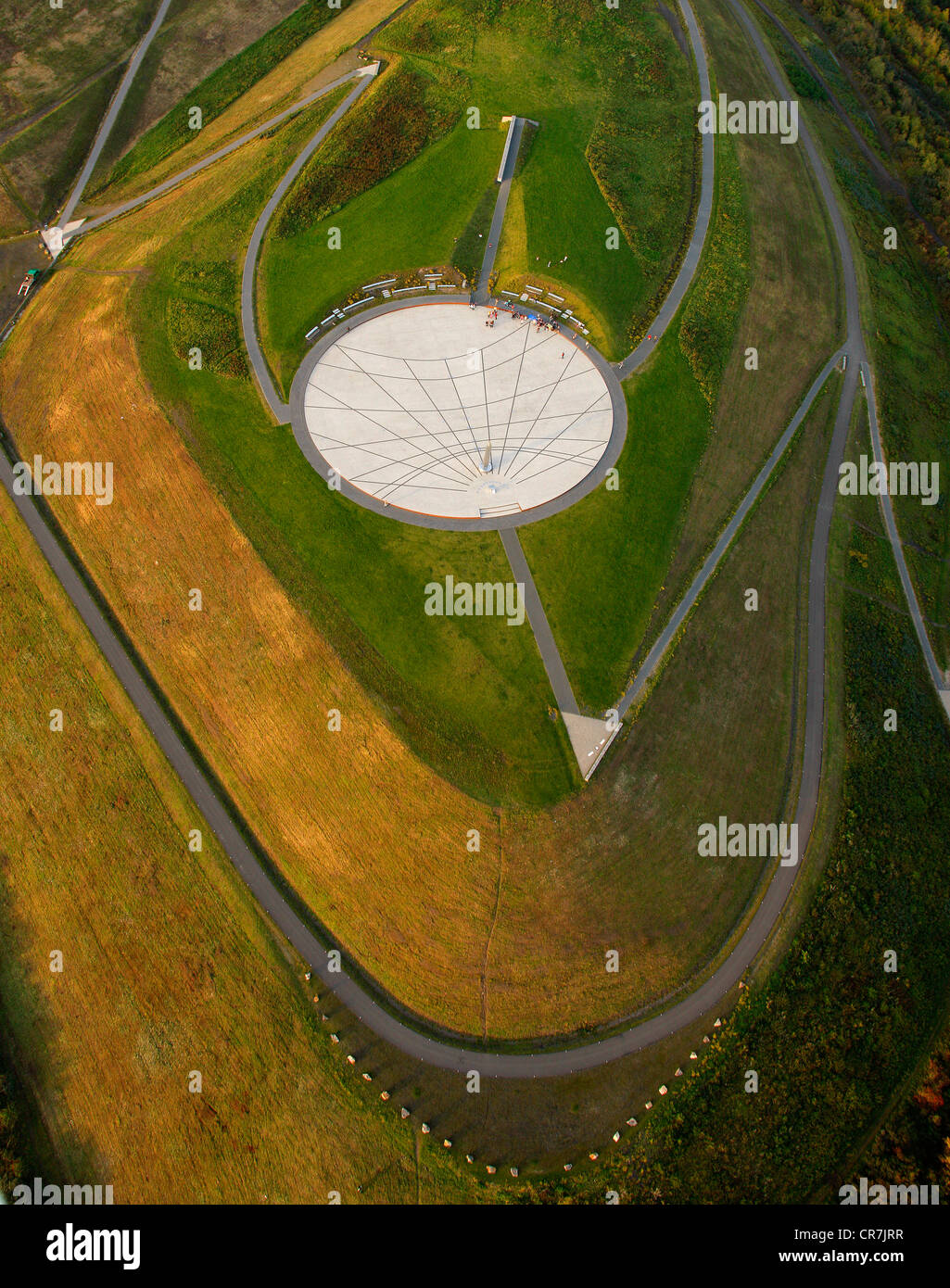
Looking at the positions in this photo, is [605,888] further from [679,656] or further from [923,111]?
[923,111]

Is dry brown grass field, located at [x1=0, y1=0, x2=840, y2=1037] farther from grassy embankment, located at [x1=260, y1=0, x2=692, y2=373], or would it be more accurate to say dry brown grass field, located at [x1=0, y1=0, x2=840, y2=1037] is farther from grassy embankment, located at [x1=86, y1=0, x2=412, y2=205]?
grassy embankment, located at [x1=86, y1=0, x2=412, y2=205]

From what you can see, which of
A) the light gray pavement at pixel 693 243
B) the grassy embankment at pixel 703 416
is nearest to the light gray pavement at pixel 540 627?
the grassy embankment at pixel 703 416

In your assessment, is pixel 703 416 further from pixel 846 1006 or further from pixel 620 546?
pixel 846 1006

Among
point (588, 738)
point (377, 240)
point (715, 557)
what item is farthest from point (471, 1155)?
point (377, 240)

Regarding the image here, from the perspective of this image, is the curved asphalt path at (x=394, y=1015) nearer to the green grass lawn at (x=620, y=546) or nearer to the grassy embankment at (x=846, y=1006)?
the grassy embankment at (x=846, y=1006)

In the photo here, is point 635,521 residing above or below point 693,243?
below

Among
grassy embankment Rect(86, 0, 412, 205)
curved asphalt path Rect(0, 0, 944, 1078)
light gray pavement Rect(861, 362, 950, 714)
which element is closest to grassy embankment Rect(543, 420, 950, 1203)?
light gray pavement Rect(861, 362, 950, 714)
